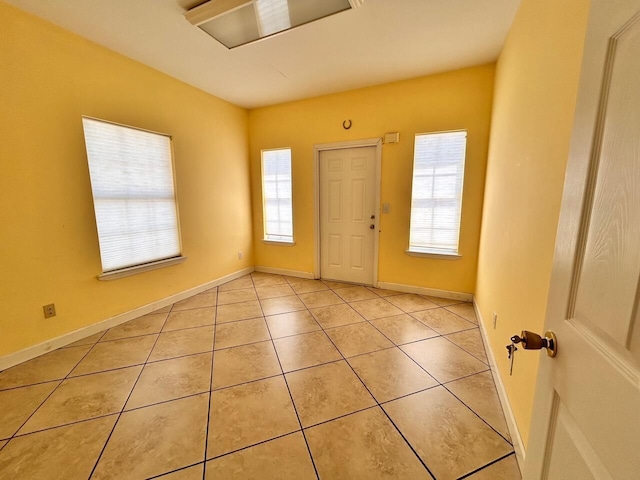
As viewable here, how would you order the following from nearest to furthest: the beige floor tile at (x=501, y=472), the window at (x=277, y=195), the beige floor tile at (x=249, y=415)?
the beige floor tile at (x=501, y=472) → the beige floor tile at (x=249, y=415) → the window at (x=277, y=195)

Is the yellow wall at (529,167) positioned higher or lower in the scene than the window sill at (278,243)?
higher

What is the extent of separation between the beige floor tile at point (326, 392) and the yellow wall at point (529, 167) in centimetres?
88

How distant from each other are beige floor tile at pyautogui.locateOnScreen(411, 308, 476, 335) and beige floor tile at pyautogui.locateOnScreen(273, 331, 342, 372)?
1089 millimetres

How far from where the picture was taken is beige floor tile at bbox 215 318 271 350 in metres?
2.29

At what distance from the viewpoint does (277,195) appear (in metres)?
4.13

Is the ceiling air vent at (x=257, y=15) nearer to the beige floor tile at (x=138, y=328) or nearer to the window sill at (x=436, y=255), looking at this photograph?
the window sill at (x=436, y=255)

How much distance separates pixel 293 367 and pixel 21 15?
132 inches

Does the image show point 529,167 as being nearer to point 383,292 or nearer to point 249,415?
point 249,415

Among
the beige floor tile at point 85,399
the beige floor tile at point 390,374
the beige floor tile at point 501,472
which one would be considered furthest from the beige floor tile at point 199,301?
the beige floor tile at point 501,472

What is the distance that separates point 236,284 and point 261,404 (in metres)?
2.48

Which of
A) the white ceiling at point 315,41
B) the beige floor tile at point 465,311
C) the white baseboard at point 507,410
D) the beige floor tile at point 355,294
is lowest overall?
the beige floor tile at point 355,294

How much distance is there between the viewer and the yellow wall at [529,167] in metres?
1.06

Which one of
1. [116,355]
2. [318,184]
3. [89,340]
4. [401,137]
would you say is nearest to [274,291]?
[318,184]

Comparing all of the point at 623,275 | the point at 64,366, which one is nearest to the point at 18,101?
the point at 64,366
